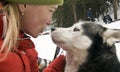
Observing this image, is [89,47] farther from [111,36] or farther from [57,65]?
[57,65]

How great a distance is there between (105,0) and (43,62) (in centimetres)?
3113

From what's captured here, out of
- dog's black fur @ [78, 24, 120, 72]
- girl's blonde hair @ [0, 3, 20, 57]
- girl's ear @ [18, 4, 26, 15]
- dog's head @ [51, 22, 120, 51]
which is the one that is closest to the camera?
girl's blonde hair @ [0, 3, 20, 57]

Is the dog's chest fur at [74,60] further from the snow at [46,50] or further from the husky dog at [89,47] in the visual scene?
the snow at [46,50]

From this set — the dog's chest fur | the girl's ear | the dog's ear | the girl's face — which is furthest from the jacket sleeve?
the girl's ear

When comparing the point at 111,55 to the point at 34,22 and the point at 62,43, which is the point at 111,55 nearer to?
the point at 62,43

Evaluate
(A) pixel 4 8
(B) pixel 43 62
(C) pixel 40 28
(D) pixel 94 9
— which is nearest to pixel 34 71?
(C) pixel 40 28

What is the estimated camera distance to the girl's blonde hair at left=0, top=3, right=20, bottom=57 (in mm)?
2018

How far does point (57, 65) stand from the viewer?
3279 millimetres

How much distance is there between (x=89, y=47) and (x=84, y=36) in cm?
20

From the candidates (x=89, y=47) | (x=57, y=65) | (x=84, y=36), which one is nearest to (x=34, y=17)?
(x=57, y=65)

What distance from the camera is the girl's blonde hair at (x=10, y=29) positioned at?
2.02 m

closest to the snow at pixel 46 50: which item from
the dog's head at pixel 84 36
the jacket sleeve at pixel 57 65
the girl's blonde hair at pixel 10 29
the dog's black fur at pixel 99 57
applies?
the dog's head at pixel 84 36

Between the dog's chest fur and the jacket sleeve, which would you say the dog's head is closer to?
the dog's chest fur

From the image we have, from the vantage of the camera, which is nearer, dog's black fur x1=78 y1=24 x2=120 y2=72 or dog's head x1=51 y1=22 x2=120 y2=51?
dog's black fur x1=78 y1=24 x2=120 y2=72
